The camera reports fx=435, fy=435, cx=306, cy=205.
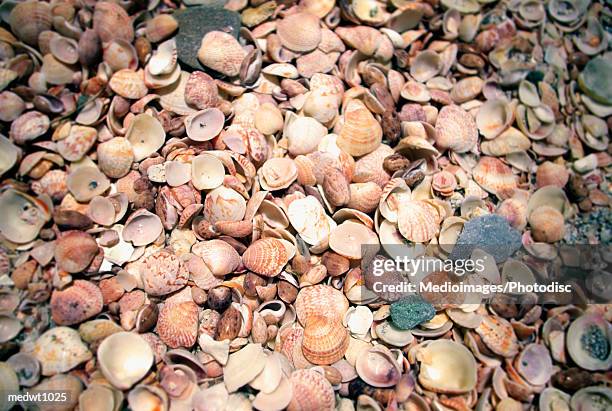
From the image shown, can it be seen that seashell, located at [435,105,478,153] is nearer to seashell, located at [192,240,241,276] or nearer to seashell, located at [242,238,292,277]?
seashell, located at [242,238,292,277]

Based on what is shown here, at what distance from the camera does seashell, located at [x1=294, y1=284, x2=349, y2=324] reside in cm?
233

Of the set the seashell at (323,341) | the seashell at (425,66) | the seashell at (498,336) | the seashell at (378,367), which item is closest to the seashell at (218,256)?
the seashell at (323,341)

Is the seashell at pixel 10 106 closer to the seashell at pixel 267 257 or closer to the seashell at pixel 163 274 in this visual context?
the seashell at pixel 163 274

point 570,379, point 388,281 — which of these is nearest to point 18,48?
point 388,281

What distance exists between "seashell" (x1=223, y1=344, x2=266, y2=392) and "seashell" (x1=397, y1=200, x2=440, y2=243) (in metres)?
1.03

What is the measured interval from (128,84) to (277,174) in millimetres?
1111

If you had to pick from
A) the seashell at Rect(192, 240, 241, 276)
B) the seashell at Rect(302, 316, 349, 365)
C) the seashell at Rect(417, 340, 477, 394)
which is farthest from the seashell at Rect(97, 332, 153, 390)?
the seashell at Rect(417, 340, 477, 394)

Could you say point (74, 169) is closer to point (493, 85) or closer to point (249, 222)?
point (249, 222)

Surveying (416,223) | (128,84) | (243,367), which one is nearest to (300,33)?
(128,84)

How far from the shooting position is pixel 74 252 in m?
2.31

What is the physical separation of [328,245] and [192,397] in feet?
3.44

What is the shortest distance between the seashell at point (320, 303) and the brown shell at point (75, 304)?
106 cm

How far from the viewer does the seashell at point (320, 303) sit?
2330mm

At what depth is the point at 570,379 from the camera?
92.7 inches
